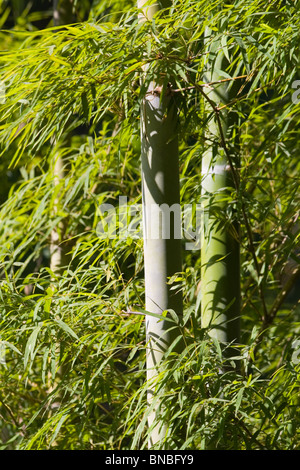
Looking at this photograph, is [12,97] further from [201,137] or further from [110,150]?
[110,150]

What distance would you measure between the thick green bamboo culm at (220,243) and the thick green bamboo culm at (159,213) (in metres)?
0.11

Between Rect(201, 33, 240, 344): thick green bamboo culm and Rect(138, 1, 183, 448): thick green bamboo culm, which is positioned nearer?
Rect(138, 1, 183, 448): thick green bamboo culm

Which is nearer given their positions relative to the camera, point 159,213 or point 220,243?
point 159,213

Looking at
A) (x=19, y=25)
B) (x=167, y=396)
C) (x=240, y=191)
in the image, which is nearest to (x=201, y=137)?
(x=240, y=191)

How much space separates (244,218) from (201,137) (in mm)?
169

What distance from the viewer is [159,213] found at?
40.7 inches

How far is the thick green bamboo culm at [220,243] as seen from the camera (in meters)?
→ 1.14

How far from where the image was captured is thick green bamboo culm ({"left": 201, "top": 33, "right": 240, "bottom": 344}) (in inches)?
44.8

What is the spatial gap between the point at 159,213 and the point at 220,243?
0.57 ft

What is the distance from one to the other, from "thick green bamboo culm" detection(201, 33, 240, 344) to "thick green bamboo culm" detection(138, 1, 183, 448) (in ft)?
0.35

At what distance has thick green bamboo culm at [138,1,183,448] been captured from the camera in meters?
1.03

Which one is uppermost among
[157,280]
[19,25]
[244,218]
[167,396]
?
[19,25]

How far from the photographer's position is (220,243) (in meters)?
1.16

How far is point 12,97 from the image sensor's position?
1.04 m
